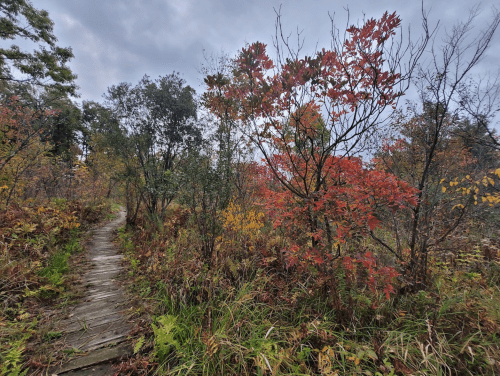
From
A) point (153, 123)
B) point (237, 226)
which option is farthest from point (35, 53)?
point (237, 226)

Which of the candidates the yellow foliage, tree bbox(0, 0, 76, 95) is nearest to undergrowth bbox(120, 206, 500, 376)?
the yellow foliage

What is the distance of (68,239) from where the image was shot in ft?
17.4

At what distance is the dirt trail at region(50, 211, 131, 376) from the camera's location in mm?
2020

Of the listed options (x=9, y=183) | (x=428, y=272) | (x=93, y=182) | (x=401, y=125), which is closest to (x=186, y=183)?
(x=428, y=272)

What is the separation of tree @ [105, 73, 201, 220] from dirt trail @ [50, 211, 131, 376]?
13.1ft

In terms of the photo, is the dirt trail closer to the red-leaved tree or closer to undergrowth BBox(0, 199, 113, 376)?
undergrowth BBox(0, 199, 113, 376)

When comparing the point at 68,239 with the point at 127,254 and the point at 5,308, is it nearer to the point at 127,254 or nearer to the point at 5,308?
the point at 127,254

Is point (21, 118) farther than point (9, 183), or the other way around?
point (21, 118)

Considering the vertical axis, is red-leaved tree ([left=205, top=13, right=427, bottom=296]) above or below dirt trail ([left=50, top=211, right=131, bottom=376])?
above

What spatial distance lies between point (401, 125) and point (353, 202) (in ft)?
12.4

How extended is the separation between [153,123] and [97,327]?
7007mm

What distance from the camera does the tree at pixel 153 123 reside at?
746 cm

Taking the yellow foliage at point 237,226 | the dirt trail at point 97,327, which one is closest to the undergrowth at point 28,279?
the dirt trail at point 97,327

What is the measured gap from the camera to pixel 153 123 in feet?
25.4
